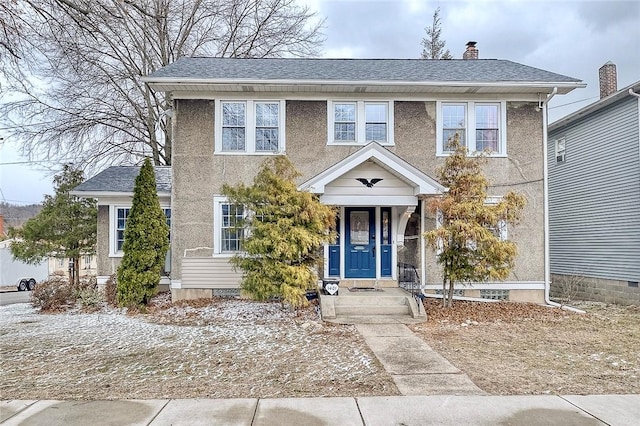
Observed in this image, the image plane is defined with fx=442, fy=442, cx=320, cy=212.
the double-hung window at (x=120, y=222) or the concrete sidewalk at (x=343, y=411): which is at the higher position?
the double-hung window at (x=120, y=222)

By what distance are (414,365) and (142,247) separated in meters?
7.61

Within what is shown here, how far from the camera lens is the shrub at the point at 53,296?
11898mm

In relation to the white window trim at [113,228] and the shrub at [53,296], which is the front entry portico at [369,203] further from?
the shrub at [53,296]

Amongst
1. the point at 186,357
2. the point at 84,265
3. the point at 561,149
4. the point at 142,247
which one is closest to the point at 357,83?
the point at 142,247

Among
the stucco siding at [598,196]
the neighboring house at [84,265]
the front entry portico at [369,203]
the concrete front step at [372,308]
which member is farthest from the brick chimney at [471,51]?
the neighboring house at [84,265]

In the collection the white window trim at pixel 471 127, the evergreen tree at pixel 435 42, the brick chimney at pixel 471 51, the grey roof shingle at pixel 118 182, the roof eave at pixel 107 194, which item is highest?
the evergreen tree at pixel 435 42

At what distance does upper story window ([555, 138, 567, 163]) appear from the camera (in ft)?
54.2

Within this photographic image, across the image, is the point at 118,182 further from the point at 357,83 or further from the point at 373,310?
the point at 373,310

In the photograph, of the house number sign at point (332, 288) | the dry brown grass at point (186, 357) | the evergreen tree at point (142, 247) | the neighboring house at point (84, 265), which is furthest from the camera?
the neighboring house at point (84, 265)

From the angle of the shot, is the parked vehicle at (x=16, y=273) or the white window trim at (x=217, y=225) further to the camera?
the parked vehicle at (x=16, y=273)

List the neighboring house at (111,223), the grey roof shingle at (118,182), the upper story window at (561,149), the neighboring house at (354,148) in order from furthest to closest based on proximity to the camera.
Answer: the upper story window at (561,149)
the neighboring house at (111,223)
the grey roof shingle at (118,182)
the neighboring house at (354,148)

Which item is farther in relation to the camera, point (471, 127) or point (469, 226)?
point (471, 127)

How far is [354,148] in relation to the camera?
40.2ft

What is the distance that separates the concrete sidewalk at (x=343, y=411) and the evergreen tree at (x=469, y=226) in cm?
504
